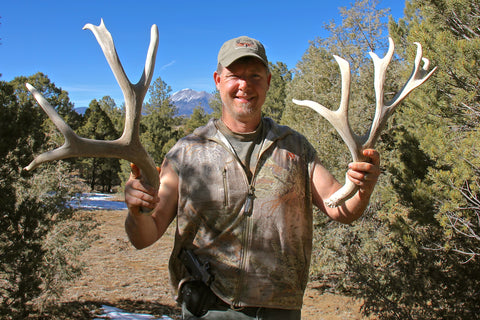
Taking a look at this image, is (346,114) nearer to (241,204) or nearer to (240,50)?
(240,50)

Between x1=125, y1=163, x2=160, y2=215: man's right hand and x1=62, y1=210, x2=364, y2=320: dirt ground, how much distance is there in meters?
8.21

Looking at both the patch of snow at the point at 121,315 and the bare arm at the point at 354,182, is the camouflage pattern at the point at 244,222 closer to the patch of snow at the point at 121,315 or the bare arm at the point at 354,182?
the bare arm at the point at 354,182

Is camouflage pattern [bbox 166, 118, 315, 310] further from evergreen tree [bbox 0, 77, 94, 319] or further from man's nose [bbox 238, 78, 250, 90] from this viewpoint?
evergreen tree [bbox 0, 77, 94, 319]

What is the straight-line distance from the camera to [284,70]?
44906 mm

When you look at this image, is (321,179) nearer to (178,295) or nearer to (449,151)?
(178,295)

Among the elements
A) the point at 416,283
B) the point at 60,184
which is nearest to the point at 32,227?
the point at 60,184

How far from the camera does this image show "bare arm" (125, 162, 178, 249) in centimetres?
183

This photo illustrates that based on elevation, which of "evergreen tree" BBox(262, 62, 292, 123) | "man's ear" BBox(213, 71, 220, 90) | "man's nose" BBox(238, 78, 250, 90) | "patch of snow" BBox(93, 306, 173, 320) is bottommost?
"patch of snow" BBox(93, 306, 173, 320)

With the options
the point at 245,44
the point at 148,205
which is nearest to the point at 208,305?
the point at 148,205

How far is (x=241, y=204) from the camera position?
6.61 ft

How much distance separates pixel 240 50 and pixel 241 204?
2.69 feet

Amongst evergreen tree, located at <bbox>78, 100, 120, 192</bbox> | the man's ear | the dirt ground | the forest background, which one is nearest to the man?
the man's ear

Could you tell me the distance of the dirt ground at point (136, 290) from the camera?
11.2 m

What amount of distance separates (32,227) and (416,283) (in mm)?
7043
